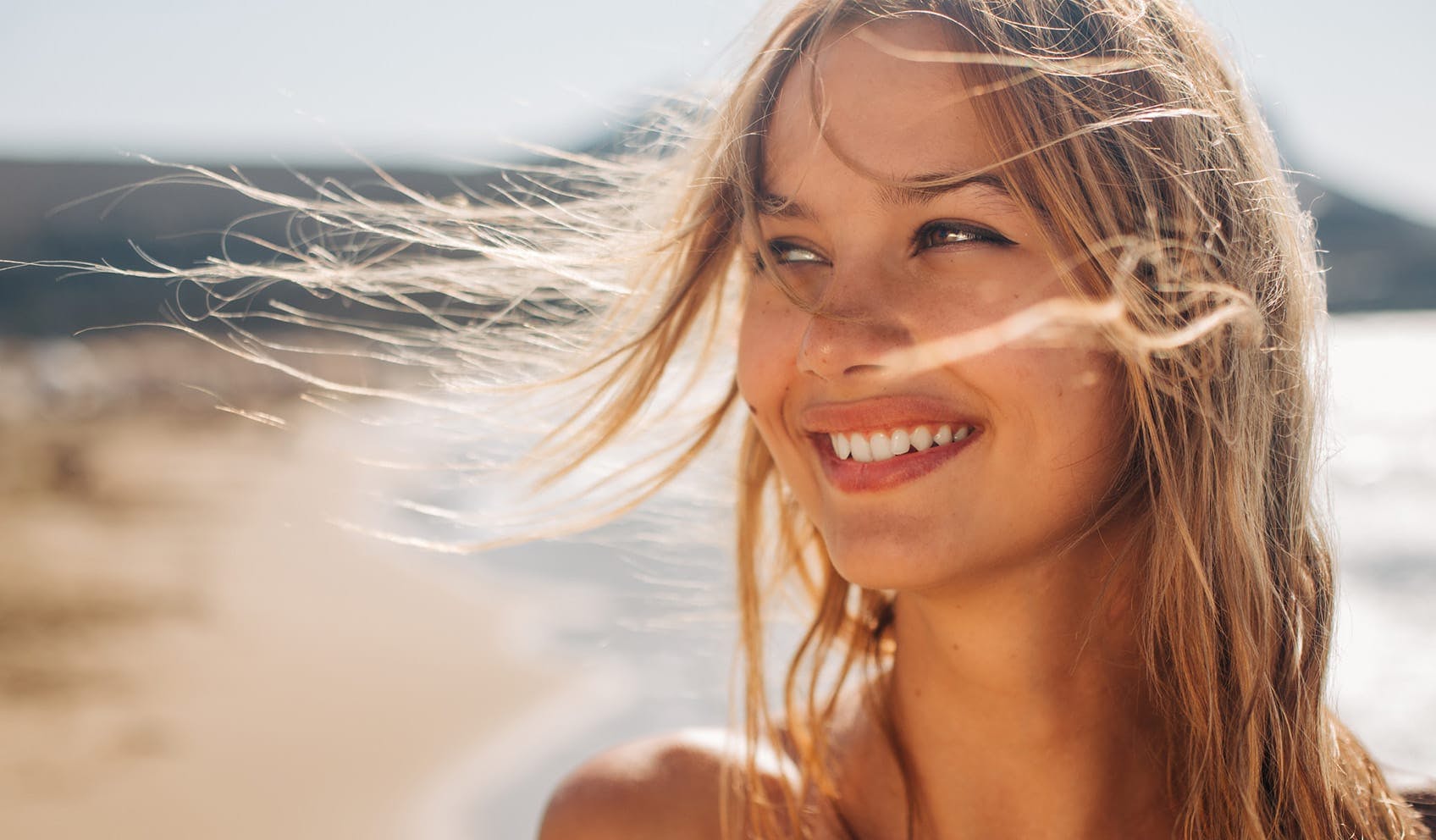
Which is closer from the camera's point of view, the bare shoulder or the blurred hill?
the bare shoulder

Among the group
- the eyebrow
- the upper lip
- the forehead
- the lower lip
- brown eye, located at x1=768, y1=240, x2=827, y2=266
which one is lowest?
the lower lip

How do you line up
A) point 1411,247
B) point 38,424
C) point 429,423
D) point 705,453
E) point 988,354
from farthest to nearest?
point 1411,247 → point 38,424 → point 705,453 → point 429,423 → point 988,354

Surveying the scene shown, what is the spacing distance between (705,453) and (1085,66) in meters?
1.37

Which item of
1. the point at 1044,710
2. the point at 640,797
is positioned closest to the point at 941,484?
the point at 1044,710

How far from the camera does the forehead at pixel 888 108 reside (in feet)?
4.76

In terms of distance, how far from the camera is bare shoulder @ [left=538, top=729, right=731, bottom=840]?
1.80 m

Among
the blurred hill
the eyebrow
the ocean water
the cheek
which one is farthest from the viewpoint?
the blurred hill

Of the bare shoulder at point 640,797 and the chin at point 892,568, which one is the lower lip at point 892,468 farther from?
the bare shoulder at point 640,797

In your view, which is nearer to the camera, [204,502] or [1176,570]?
[1176,570]

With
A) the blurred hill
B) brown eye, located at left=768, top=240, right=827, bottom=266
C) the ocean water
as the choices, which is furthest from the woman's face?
the blurred hill

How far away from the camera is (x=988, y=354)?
142 centimetres

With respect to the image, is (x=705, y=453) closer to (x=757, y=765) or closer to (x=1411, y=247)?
(x=757, y=765)

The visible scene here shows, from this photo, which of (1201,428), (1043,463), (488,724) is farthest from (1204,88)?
(488,724)

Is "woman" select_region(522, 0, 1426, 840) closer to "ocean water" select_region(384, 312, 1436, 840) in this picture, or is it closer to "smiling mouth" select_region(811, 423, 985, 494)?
"smiling mouth" select_region(811, 423, 985, 494)
